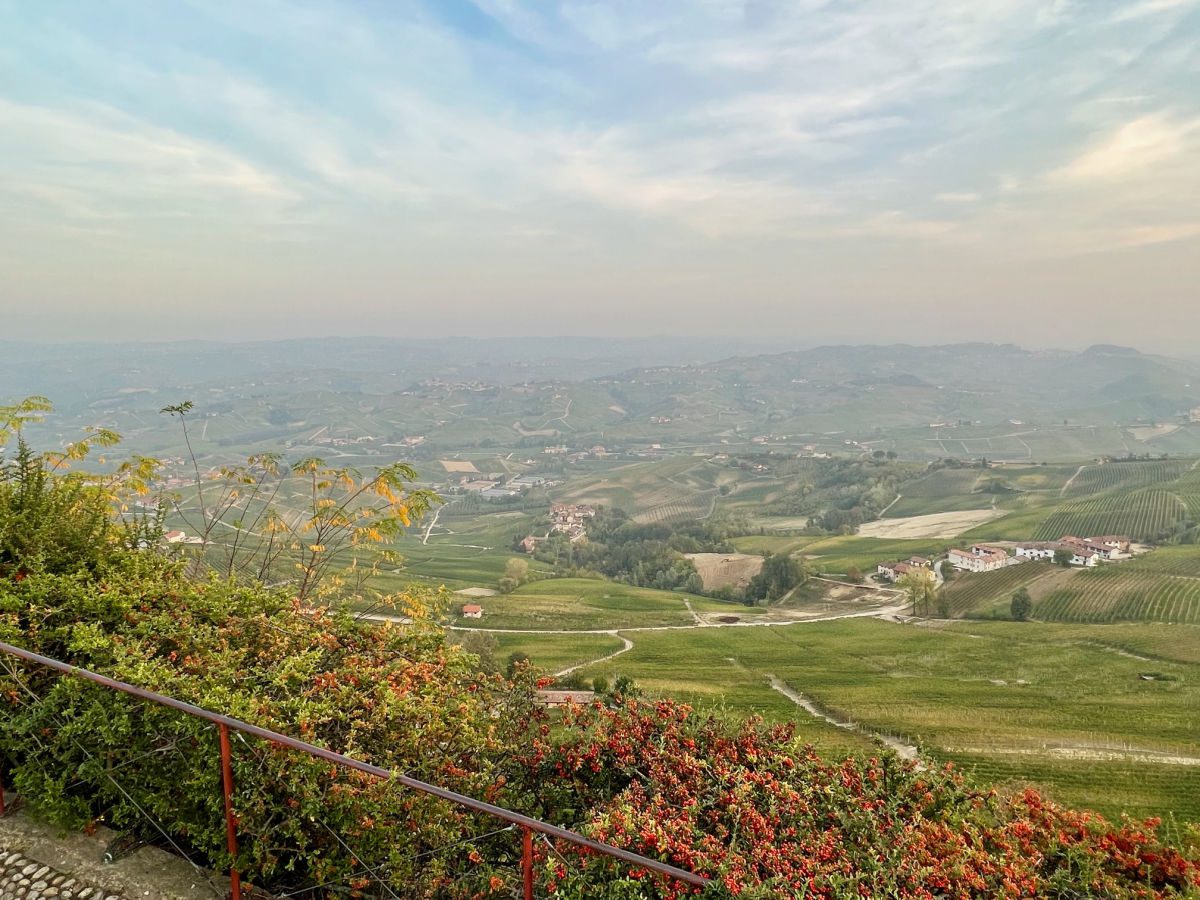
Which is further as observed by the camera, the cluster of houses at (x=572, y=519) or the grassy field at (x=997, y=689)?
the cluster of houses at (x=572, y=519)

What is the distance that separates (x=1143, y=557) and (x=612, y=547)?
297 feet

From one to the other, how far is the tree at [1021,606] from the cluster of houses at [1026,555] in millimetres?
18561

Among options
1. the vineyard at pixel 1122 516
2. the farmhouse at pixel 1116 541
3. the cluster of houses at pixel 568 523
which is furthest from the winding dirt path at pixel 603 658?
the vineyard at pixel 1122 516

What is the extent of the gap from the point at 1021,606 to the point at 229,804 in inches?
3494

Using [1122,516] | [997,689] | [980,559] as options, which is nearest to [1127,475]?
[1122,516]

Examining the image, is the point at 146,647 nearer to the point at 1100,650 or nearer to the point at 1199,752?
the point at 1199,752

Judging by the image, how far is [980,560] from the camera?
10056cm

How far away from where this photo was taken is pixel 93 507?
797cm

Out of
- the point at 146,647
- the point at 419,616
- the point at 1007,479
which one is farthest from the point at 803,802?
the point at 1007,479

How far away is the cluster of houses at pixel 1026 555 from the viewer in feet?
317

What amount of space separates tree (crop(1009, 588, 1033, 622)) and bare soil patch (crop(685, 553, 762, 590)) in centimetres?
3805

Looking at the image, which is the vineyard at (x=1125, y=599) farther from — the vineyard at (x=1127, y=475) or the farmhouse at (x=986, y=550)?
the vineyard at (x=1127, y=475)

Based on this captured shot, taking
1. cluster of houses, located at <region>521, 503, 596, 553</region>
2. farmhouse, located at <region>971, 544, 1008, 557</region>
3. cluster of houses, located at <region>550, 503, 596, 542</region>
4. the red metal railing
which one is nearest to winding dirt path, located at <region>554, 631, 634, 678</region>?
the red metal railing

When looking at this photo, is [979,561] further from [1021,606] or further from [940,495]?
[940,495]
